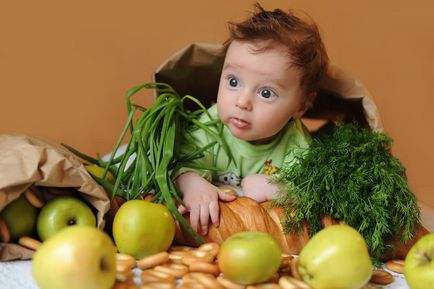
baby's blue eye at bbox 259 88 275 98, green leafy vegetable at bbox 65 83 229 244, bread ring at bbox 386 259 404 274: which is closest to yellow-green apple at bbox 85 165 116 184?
green leafy vegetable at bbox 65 83 229 244

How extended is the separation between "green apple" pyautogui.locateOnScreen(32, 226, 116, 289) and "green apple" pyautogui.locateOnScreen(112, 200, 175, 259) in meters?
0.14

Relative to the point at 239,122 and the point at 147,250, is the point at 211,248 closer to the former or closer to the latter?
the point at 147,250

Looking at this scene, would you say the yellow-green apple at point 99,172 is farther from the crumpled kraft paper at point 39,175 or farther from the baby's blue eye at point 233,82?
the baby's blue eye at point 233,82

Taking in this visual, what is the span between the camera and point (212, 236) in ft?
3.83

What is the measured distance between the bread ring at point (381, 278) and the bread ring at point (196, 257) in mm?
263

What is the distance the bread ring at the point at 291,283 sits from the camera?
96 cm

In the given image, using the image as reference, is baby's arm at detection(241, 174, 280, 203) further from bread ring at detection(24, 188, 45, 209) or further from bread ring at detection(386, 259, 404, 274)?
bread ring at detection(24, 188, 45, 209)

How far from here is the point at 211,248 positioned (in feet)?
3.58

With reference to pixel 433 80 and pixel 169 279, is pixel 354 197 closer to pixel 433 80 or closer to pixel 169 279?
pixel 169 279

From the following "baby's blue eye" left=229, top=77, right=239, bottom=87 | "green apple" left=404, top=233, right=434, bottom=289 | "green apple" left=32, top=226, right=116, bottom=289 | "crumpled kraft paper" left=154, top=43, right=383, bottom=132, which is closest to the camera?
"green apple" left=32, top=226, right=116, bottom=289

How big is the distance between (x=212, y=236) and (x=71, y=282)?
334 mm

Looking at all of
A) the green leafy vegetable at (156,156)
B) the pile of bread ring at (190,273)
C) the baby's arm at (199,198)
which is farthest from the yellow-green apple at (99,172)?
the pile of bread ring at (190,273)

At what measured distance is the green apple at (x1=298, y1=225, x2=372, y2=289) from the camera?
→ 3.11 feet

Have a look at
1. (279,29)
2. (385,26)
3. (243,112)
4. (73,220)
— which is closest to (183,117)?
(243,112)
